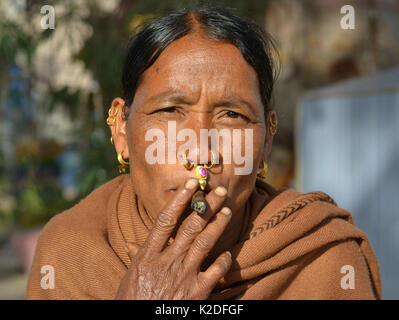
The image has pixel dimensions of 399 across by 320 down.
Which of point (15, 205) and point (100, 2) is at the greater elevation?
point (100, 2)

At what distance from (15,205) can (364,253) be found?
7752mm

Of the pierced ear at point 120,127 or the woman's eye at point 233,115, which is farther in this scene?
the pierced ear at point 120,127

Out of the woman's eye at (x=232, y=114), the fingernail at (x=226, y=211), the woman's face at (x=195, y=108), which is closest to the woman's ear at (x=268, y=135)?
the woman's face at (x=195, y=108)

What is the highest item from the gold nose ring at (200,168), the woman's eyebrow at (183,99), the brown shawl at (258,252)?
the woman's eyebrow at (183,99)

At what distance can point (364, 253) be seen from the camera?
79.4 inches

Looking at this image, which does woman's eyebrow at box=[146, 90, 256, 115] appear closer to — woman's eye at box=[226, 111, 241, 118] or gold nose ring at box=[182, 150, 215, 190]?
woman's eye at box=[226, 111, 241, 118]

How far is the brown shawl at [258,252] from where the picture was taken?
71.4 inches

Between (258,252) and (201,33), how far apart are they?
0.83 meters

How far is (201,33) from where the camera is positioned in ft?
5.91

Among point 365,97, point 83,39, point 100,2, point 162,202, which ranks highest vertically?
point 100,2

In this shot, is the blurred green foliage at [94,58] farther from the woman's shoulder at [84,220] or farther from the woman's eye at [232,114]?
the woman's eye at [232,114]

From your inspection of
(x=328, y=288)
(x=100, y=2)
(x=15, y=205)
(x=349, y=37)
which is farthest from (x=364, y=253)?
(x=349, y=37)

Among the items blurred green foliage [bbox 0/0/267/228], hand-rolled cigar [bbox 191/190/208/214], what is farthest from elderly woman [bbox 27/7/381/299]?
blurred green foliage [bbox 0/0/267/228]
